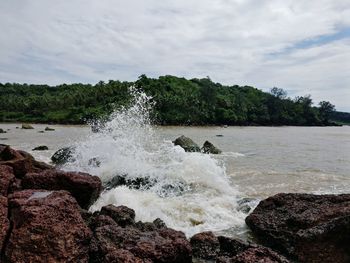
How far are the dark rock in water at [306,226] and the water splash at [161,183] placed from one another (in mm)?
959

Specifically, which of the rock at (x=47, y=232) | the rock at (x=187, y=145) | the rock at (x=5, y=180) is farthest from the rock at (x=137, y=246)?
the rock at (x=187, y=145)

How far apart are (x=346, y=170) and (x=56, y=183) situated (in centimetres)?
1442

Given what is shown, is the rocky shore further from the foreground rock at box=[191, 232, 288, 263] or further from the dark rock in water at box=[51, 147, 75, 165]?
the dark rock in water at box=[51, 147, 75, 165]

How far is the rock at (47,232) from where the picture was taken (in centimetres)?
542

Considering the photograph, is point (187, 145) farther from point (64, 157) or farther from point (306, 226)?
point (306, 226)

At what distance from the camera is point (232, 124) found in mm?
94000

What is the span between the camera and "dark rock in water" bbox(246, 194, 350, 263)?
6336 mm

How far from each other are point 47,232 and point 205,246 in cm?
271

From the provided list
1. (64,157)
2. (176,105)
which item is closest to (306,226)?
(64,157)

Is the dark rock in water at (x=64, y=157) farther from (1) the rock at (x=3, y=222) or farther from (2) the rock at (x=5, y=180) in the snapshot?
(1) the rock at (x=3, y=222)

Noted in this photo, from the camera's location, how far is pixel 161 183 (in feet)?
41.1

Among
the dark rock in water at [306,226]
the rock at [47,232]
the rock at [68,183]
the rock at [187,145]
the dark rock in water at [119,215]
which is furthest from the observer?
the rock at [187,145]

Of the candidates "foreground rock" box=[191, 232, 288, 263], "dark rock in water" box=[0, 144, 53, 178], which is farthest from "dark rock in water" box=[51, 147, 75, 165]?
"foreground rock" box=[191, 232, 288, 263]

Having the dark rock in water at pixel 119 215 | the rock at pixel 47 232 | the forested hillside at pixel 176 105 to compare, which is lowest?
the dark rock in water at pixel 119 215
